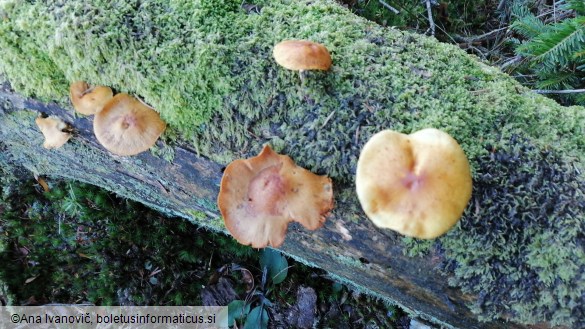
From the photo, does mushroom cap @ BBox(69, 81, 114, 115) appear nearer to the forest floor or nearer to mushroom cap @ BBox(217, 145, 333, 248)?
mushroom cap @ BBox(217, 145, 333, 248)

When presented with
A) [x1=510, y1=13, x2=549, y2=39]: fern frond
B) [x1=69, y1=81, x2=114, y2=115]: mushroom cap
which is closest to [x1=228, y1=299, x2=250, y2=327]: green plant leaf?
[x1=69, y1=81, x2=114, y2=115]: mushroom cap

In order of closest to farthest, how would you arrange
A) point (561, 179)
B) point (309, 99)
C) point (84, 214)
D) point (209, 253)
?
point (561, 179) → point (309, 99) → point (84, 214) → point (209, 253)

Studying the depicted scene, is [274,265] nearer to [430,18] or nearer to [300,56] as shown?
[300,56]

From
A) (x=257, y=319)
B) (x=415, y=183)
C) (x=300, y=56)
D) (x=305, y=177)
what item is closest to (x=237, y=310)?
(x=257, y=319)

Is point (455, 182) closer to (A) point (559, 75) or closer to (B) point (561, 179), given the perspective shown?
(B) point (561, 179)

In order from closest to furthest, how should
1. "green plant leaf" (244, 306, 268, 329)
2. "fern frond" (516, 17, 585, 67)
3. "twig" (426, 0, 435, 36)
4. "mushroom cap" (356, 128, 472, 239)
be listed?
"mushroom cap" (356, 128, 472, 239) < "fern frond" (516, 17, 585, 67) < "green plant leaf" (244, 306, 268, 329) < "twig" (426, 0, 435, 36)

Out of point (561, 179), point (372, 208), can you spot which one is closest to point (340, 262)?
point (372, 208)

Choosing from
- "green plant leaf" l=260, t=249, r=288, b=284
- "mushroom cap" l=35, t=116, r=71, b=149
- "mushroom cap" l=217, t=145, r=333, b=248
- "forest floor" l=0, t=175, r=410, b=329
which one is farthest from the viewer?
"green plant leaf" l=260, t=249, r=288, b=284
